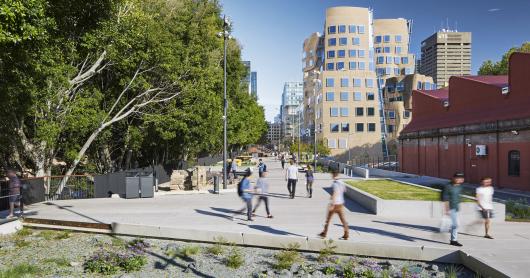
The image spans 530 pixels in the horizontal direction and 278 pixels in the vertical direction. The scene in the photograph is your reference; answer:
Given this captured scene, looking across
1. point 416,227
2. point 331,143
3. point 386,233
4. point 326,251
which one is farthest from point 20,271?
point 331,143

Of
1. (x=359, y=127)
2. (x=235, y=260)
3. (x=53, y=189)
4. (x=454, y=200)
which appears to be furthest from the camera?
(x=359, y=127)

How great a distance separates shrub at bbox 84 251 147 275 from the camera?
31.3 ft

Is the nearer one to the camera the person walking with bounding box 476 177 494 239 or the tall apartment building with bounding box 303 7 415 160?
the person walking with bounding box 476 177 494 239

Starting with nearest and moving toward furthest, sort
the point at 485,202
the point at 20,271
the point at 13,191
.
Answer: the point at 20,271, the point at 485,202, the point at 13,191

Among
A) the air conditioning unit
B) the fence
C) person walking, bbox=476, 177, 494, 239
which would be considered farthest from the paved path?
the air conditioning unit

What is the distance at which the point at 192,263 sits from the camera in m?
9.92

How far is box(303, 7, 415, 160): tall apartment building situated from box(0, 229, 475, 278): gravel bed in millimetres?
63216

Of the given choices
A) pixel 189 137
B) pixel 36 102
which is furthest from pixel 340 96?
pixel 36 102

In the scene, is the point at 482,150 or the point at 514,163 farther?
the point at 482,150

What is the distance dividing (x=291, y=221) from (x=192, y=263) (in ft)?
15.2

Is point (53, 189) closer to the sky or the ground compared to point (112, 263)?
closer to the sky

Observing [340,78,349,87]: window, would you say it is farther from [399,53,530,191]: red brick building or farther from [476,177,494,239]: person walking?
[476,177,494,239]: person walking

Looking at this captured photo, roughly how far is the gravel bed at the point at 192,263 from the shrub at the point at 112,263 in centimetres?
16

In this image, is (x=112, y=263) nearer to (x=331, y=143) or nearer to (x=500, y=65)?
(x=500, y=65)
